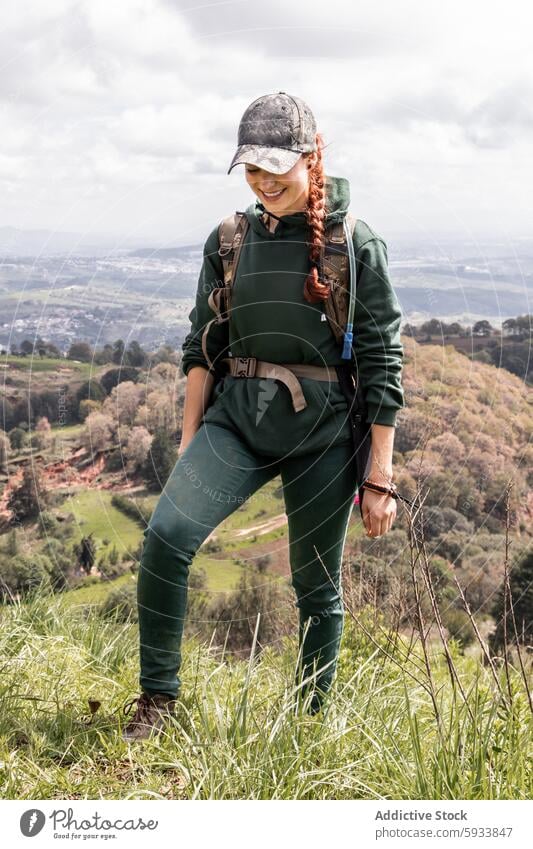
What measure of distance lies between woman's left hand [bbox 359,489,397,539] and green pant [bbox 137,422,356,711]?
6 cm

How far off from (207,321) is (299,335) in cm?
41

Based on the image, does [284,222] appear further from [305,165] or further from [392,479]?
[392,479]

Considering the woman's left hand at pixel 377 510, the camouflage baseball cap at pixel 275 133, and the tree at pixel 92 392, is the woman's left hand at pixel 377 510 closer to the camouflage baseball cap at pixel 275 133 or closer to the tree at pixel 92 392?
the camouflage baseball cap at pixel 275 133

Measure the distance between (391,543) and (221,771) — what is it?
14.7 ft

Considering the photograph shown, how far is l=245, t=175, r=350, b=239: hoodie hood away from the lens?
9.84 ft

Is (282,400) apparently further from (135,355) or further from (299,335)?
(135,355)

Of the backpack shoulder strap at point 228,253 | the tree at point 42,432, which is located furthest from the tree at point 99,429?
the backpack shoulder strap at point 228,253

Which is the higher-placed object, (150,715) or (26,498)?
(150,715)

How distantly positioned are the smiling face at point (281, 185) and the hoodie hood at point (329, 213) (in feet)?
0.15

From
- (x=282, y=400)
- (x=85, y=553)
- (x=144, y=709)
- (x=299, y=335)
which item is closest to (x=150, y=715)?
(x=144, y=709)

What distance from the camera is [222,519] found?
295 centimetres

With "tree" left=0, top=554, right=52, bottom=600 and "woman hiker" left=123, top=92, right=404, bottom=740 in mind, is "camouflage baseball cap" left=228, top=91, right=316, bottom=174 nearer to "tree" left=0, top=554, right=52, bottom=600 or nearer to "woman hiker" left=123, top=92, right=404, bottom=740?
"woman hiker" left=123, top=92, right=404, bottom=740
